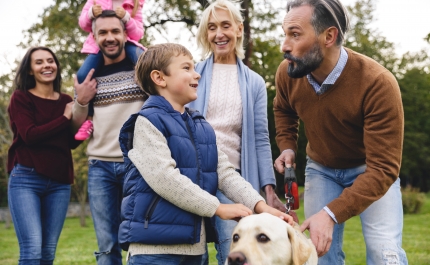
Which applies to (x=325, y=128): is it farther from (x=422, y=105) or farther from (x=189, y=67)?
(x=422, y=105)

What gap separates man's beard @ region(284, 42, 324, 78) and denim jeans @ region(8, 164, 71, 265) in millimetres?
2708

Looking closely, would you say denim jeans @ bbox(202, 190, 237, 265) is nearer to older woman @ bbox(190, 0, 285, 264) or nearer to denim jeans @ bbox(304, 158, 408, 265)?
older woman @ bbox(190, 0, 285, 264)

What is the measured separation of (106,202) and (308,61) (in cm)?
223

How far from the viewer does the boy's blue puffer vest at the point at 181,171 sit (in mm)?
3270

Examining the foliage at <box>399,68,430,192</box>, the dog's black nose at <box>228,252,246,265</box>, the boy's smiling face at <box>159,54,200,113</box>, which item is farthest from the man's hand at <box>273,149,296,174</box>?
the foliage at <box>399,68,430,192</box>

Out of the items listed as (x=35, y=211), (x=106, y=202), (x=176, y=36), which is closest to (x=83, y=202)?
(x=176, y=36)

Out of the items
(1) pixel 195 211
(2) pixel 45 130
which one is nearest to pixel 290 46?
(1) pixel 195 211

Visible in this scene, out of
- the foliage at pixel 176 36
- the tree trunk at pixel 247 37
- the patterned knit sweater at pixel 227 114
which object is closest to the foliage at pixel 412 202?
the foliage at pixel 176 36

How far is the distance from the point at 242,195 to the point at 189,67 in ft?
3.22

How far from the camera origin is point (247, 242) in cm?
329

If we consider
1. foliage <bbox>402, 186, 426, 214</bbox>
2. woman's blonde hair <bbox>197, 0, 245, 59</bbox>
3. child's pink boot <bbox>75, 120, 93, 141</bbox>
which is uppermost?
woman's blonde hair <bbox>197, 0, 245, 59</bbox>

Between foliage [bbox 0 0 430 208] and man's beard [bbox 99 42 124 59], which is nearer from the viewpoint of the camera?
man's beard [bbox 99 42 124 59]

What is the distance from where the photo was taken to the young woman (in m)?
5.00

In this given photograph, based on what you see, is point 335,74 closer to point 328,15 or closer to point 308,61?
point 308,61
